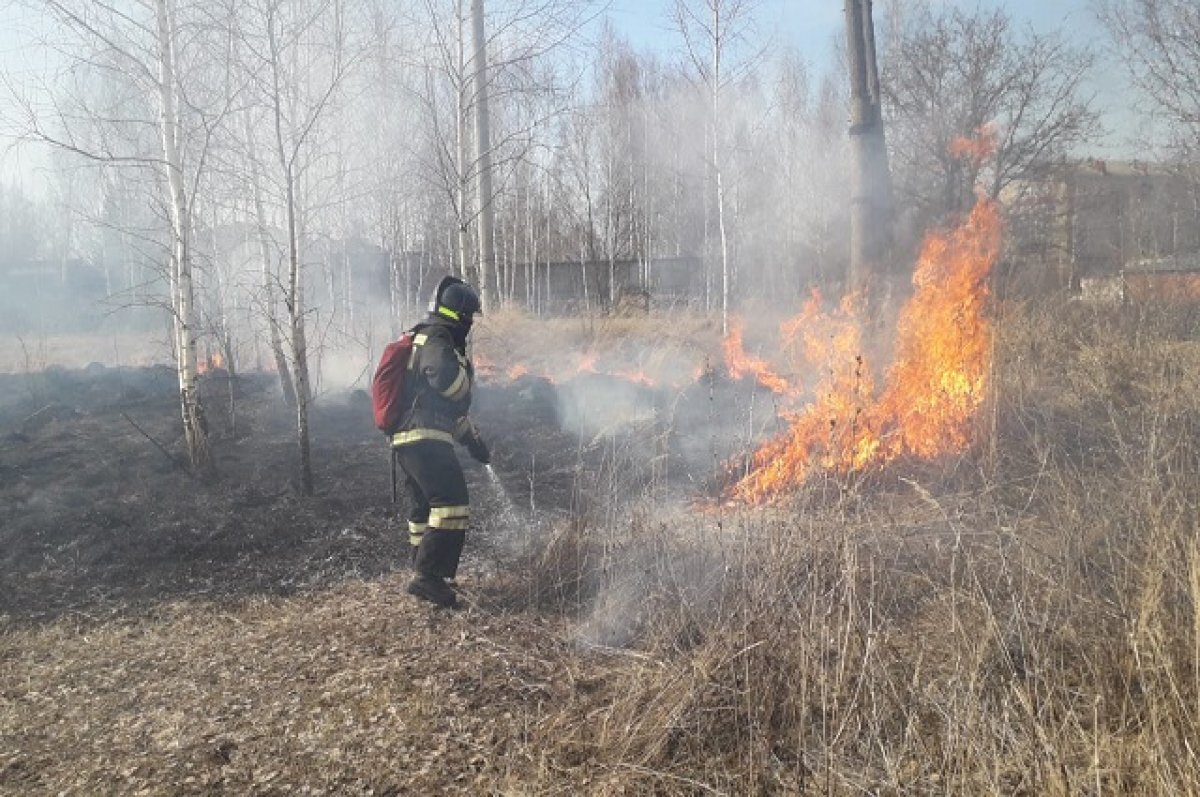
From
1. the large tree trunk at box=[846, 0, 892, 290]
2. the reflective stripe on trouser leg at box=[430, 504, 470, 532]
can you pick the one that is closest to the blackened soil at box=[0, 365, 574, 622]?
the reflective stripe on trouser leg at box=[430, 504, 470, 532]

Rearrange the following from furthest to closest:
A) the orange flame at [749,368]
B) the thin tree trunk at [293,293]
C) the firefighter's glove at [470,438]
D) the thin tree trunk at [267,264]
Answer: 1. the orange flame at [749,368]
2. the thin tree trunk at [267,264]
3. the thin tree trunk at [293,293]
4. the firefighter's glove at [470,438]

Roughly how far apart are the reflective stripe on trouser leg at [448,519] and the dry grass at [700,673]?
446mm

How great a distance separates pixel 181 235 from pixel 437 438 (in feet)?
12.9

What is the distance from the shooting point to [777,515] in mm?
3457

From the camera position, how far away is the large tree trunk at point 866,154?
8180 millimetres

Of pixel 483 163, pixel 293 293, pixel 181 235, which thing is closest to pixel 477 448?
pixel 293 293

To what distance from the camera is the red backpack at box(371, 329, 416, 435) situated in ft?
14.5

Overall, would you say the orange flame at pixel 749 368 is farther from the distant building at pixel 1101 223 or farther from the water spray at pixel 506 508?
the distant building at pixel 1101 223

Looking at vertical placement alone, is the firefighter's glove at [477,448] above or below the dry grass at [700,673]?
above

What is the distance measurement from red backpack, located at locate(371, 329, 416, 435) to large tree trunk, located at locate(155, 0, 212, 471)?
10.8 ft

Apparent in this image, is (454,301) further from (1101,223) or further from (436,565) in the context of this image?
(1101,223)

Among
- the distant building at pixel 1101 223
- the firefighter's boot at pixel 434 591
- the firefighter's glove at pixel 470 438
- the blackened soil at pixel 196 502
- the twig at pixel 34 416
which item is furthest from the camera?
the distant building at pixel 1101 223

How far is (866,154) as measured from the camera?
26.9 ft

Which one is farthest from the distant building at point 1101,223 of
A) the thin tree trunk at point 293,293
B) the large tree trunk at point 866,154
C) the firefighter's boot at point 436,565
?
the thin tree trunk at point 293,293
